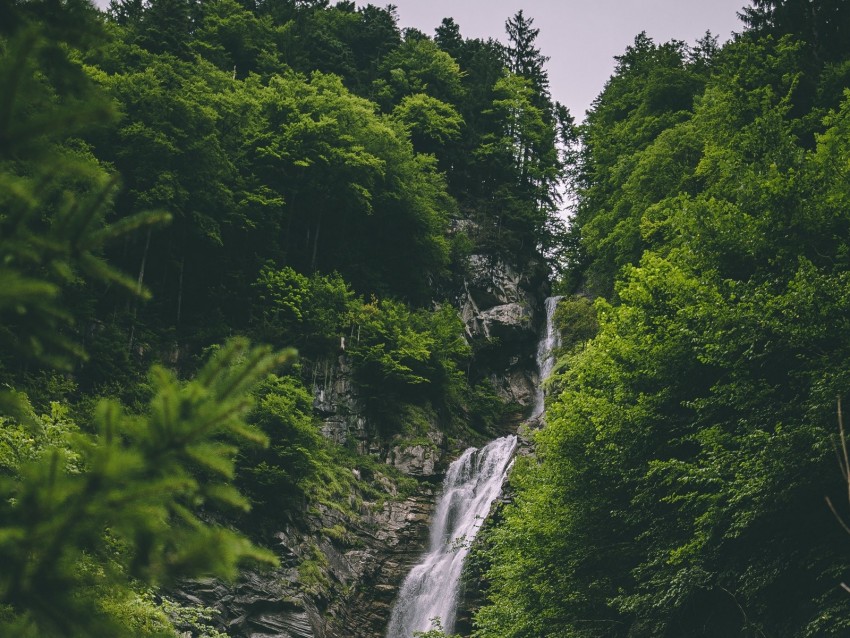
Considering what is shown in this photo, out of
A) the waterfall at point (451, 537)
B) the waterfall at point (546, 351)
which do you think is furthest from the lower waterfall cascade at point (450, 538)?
the waterfall at point (546, 351)

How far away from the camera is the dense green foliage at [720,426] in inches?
375

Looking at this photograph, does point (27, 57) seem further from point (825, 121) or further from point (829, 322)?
point (825, 121)

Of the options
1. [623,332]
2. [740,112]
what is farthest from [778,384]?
[740,112]

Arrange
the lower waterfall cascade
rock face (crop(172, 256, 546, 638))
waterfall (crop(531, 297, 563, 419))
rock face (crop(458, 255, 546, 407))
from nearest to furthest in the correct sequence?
1. rock face (crop(172, 256, 546, 638))
2. the lower waterfall cascade
3. waterfall (crop(531, 297, 563, 419))
4. rock face (crop(458, 255, 546, 407))

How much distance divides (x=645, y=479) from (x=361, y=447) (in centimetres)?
1458

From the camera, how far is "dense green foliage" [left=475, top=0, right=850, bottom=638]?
31.2 feet

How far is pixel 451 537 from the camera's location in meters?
23.0

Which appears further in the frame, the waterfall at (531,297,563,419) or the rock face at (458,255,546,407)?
the rock face at (458,255,546,407)

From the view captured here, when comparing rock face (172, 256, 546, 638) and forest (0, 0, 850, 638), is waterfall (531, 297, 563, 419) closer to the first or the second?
forest (0, 0, 850, 638)

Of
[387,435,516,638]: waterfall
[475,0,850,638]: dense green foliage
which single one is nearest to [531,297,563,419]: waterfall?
[387,435,516,638]: waterfall

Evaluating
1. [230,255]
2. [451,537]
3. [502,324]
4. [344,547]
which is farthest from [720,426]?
[502,324]

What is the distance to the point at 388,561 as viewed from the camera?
22.2 metres

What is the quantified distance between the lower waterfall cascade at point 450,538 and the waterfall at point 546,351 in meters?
6.13

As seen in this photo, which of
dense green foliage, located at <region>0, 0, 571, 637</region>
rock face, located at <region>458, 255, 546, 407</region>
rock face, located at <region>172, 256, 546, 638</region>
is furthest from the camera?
rock face, located at <region>458, 255, 546, 407</region>
